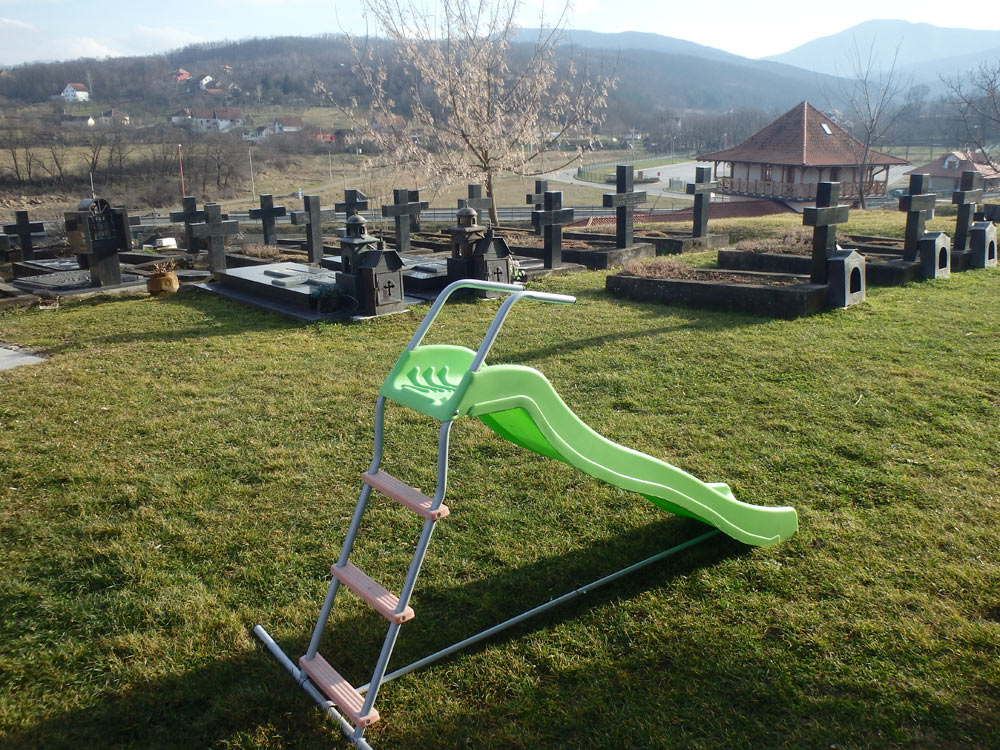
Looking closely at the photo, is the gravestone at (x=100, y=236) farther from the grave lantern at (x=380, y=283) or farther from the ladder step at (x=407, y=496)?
the ladder step at (x=407, y=496)

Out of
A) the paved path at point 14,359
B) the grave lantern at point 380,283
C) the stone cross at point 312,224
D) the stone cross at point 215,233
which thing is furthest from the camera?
the stone cross at point 312,224

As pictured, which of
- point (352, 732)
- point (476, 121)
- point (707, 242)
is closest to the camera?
point (352, 732)

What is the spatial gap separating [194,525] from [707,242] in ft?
43.8

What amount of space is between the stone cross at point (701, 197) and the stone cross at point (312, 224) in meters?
7.50

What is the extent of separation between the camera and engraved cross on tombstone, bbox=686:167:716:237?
15.5 metres

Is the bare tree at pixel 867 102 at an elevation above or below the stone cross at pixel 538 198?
above

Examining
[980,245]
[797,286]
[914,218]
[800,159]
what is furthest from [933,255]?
[800,159]

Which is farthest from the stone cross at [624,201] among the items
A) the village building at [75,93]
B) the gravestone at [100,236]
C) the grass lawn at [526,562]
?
the village building at [75,93]

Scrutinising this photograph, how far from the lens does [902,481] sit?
4566 millimetres

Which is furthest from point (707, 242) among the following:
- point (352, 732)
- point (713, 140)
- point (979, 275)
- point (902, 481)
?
point (713, 140)

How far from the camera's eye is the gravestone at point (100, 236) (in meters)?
12.0

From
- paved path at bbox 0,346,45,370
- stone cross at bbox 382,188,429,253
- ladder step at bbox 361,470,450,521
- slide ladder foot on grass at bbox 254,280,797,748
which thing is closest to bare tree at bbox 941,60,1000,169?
stone cross at bbox 382,188,429,253

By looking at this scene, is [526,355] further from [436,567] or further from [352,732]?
[352,732]

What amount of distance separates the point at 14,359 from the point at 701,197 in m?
12.5
